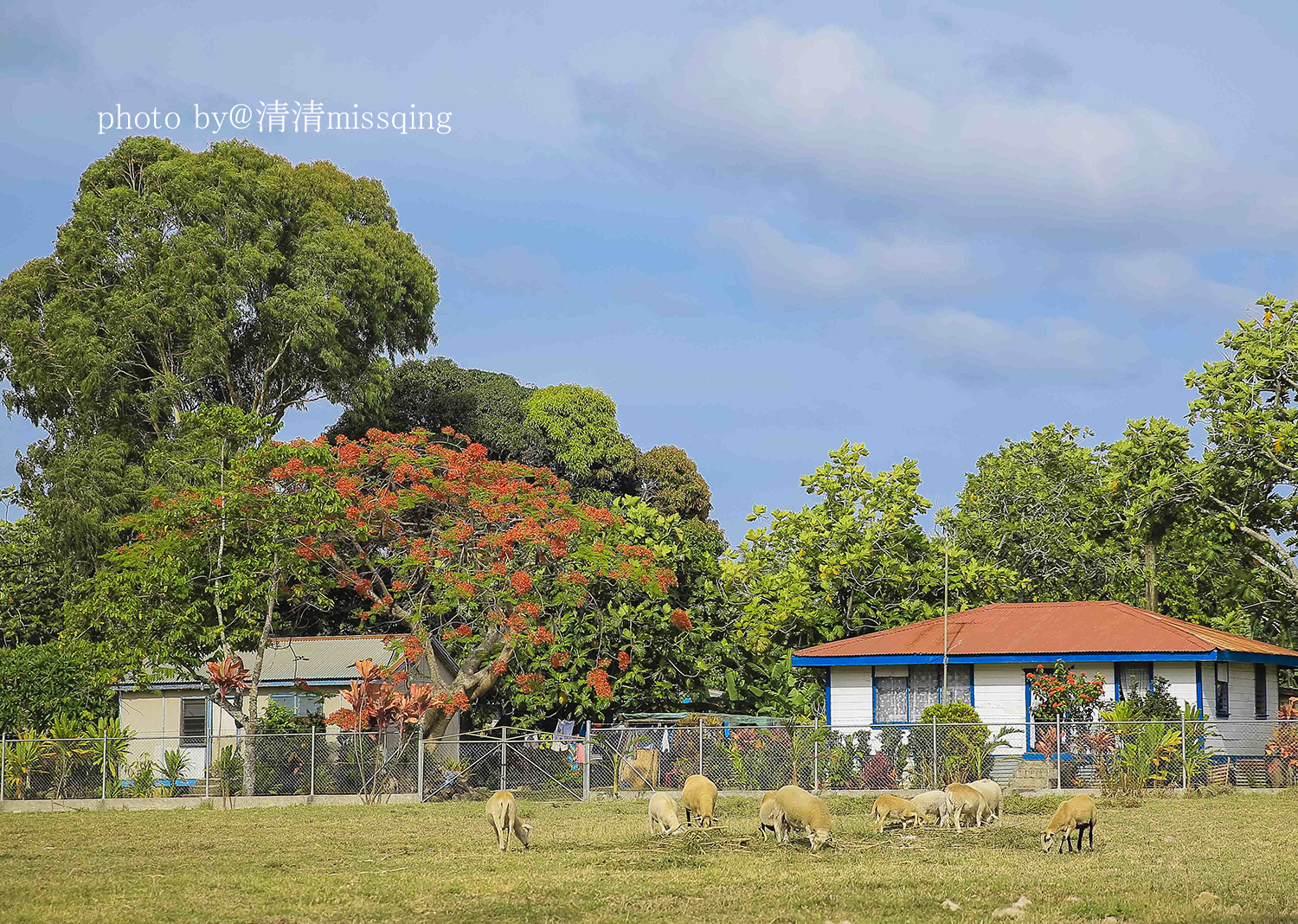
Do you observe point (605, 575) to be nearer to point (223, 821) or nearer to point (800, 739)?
point (800, 739)

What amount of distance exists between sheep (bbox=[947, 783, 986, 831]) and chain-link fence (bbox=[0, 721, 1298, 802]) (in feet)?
23.2

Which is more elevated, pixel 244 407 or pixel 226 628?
pixel 244 407

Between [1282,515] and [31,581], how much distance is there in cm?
3272

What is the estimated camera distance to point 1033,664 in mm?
30766

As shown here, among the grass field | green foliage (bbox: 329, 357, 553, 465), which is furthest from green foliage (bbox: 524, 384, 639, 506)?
the grass field

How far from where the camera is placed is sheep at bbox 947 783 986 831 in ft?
64.0

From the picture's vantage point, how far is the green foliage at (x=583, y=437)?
4850cm

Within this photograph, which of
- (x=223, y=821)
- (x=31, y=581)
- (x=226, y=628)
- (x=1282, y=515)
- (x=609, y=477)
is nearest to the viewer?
(x=223, y=821)

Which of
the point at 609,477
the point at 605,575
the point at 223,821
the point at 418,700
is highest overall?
the point at 609,477

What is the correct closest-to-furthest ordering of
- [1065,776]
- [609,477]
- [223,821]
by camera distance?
[223,821] < [1065,776] < [609,477]

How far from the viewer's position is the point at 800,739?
27.9 metres

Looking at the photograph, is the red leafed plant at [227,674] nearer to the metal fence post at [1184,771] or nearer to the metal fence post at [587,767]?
the metal fence post at [587,767]

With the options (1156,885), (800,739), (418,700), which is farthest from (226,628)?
(1156,885)

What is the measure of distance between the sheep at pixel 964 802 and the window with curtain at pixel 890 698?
40.8 feet
